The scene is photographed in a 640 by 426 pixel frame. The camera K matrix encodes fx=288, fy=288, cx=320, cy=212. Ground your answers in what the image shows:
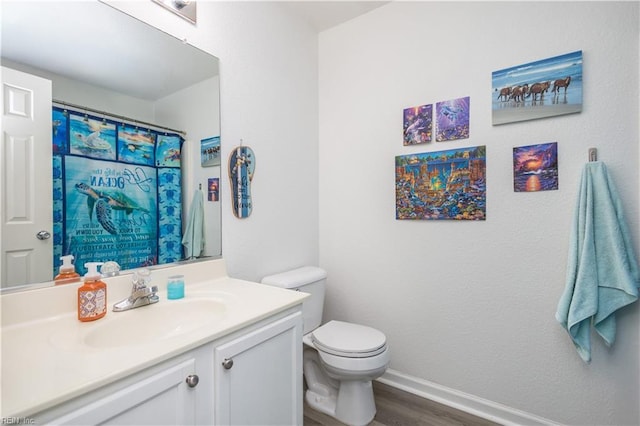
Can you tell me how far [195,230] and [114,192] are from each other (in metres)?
0.39

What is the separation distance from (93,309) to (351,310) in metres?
1.59

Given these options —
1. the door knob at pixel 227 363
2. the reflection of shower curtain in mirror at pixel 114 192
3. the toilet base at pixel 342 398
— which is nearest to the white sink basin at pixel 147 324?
the door knob at pixel 227 363

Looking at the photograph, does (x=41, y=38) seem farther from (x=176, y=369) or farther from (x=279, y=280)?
(x=279, y=280)

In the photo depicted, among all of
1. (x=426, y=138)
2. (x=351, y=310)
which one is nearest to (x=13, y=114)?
(x=426, y=138)

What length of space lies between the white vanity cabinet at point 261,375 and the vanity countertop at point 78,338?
0.07 metres

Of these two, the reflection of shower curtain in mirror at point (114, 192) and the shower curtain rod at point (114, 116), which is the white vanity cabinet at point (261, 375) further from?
the shower curtain rod at point (114, 116)

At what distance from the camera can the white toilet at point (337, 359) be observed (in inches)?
59.1

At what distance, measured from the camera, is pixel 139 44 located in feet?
4.09

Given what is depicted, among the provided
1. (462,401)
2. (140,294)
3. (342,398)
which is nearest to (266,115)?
(140,294)

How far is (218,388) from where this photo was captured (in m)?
0.89

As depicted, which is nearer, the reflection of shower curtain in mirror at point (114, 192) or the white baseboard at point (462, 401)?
the reflection of shower curtain in mirror at point (114, 192)

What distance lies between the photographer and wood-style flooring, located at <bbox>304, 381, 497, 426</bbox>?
1.60m

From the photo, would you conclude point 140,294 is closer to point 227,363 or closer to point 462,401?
point 227,363

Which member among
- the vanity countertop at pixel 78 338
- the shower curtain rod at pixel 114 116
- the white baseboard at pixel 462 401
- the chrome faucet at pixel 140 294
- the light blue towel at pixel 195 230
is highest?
the shower curtain rod at pixel 114 116
